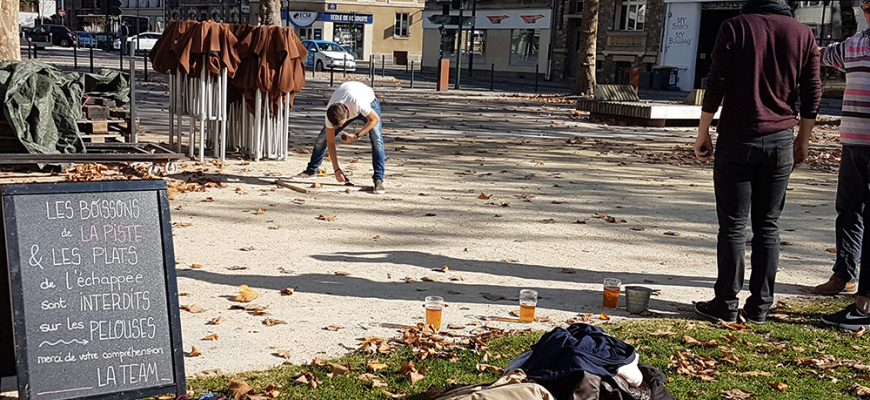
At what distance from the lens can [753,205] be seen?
5387 millimetres

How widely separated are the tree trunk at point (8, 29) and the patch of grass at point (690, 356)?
1074 cm

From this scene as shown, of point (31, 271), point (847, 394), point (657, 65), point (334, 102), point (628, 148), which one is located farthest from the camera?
point (657, 65)

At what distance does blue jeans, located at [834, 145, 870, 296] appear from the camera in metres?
5.68

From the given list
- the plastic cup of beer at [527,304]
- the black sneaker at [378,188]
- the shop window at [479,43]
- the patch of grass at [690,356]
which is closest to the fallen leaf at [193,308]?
the patch of grass at [690,356]

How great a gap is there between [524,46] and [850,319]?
1764 inches

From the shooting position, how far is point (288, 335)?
16.4 feet

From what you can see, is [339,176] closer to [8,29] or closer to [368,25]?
[8,29]

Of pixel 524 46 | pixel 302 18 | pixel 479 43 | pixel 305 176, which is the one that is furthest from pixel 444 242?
pixel 302 18

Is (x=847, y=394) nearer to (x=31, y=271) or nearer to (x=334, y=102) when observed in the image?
(x=31, y=271)

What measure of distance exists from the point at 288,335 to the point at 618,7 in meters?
40.8

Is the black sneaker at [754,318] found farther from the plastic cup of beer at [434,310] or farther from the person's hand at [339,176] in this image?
the person's hand at [339,176]

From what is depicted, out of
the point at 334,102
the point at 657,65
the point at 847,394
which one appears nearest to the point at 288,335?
the point at 847,394

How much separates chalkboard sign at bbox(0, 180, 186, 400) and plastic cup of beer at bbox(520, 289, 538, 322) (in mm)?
2203

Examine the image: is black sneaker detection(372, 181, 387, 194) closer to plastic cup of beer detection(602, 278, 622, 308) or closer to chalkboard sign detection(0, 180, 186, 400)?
plastic cup of beer detection(602, 278, 622, 308)
